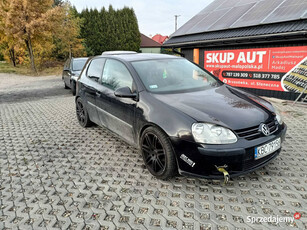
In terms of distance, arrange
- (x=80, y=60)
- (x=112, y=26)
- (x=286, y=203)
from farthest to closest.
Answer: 1. (x=112, y=26)
2. (x=80, y=60)
3. (x=286, y=203)

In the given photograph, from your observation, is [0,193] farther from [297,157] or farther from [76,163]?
[297,157]

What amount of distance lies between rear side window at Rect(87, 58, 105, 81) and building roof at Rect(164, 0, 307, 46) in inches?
232

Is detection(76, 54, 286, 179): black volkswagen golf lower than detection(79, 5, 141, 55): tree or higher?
lower

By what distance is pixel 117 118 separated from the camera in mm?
3838

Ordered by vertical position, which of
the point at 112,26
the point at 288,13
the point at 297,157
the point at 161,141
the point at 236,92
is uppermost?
the point at 112,26

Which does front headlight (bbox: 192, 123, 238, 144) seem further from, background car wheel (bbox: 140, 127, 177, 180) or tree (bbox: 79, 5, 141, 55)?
tree (bbox: 79, 5, 141, 55)

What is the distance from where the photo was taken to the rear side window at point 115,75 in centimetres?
370

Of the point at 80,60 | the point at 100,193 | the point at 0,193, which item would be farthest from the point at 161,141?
the point at 80,60

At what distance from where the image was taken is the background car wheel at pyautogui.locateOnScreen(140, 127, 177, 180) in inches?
113

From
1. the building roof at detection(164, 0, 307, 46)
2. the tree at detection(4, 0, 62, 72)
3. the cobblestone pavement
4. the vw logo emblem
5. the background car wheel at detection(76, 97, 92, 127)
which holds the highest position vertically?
the tree at detection(4, 0, 62, 72)

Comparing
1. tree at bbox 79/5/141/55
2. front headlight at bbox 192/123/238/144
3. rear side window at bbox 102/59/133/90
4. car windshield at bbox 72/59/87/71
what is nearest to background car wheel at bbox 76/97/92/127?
rear side window at bbox 102/59/133/90

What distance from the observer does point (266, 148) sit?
2811 mm

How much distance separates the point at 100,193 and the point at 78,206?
0.32 meters

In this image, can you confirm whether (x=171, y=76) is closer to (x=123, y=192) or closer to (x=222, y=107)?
(x=222, y=107)
